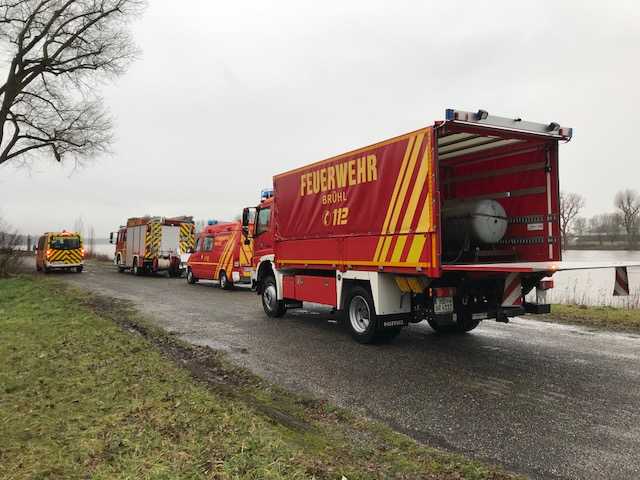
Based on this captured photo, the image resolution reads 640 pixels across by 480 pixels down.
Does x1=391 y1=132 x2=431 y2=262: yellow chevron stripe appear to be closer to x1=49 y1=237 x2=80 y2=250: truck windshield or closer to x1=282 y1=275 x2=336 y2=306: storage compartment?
x1=282 y1=275 x2=336 y2=306: storage compartment

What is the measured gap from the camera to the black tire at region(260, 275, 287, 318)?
405 inches

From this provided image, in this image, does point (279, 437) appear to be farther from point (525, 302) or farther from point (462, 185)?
point (462, 185)

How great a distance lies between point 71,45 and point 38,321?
17516 millimetres

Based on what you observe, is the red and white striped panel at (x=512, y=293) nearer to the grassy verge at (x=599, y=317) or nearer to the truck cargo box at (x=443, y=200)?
the truck cargo box at (x=443, y=200)

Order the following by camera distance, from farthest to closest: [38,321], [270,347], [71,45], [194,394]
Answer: [71,45], [38,321], [270,347], [194,394]

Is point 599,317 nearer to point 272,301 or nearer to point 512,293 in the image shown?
point 512,293

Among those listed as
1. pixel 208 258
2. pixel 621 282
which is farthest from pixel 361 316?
pixel 208 258

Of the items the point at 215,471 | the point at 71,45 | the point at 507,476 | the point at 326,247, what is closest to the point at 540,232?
the point at 326,247

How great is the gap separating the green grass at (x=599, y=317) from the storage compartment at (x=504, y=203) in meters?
3.19

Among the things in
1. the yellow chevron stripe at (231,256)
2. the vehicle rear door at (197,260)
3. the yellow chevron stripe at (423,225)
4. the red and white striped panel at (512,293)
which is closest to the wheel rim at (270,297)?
the yellow chevron stripe at (423,225)

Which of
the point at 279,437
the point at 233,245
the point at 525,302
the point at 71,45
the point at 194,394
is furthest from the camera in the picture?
the point at 71,45

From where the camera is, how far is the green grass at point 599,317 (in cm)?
905

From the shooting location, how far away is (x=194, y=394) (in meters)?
4.60

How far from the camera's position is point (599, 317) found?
9.86 metres
